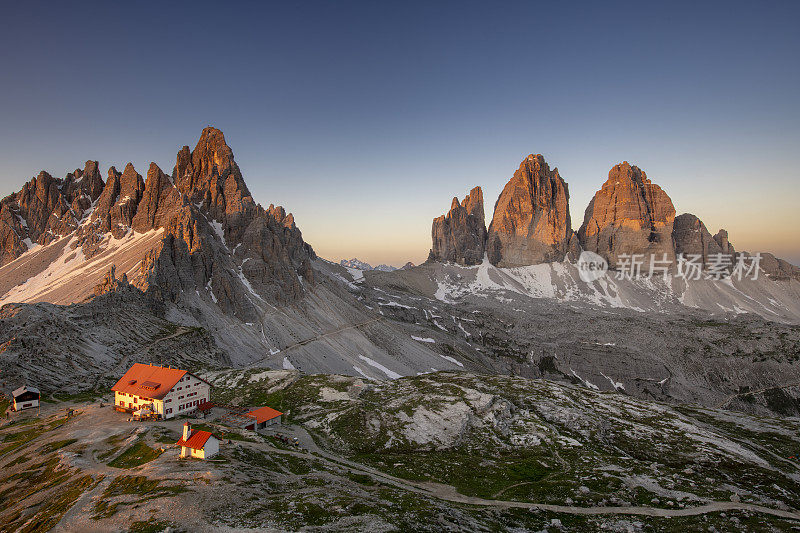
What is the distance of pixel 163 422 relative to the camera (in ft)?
196

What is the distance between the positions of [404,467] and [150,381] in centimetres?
4171

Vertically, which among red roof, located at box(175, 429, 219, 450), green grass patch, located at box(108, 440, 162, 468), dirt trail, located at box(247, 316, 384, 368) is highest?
red roof, located at box(175, 429, 219, 450)

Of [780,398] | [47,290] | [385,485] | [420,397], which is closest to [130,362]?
[420,397]

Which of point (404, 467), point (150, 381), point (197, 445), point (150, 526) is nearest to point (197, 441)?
point (197, 445)

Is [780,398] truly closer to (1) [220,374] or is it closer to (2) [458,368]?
(2) [458,368]

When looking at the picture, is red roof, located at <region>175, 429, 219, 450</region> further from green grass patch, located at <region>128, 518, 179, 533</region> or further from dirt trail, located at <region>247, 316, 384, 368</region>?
dirt trail, located at <region>247, 316, 384, 368</region>

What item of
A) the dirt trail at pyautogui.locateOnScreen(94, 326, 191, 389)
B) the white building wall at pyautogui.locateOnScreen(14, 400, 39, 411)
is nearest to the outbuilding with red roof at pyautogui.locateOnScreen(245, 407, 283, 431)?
the white building wall at pyautogui.locateOnScreen(14, 400, 39, 411)

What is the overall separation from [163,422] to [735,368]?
9078 inches

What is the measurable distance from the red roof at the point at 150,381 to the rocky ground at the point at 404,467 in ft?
14.0

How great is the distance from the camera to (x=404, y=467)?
61.2m

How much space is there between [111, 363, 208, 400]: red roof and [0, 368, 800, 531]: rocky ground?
4.28m

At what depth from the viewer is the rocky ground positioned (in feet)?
117

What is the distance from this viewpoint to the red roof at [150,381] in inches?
2450

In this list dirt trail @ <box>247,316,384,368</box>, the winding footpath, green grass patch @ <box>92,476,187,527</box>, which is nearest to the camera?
green grass patch @ <box>92,476,187,527</box>
